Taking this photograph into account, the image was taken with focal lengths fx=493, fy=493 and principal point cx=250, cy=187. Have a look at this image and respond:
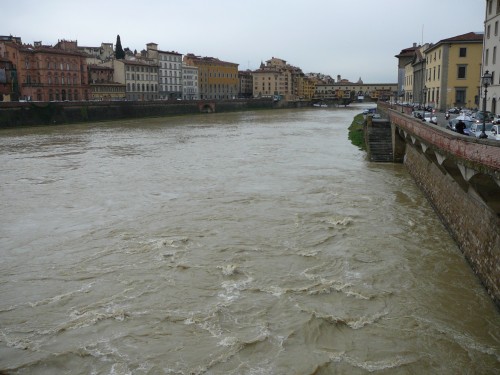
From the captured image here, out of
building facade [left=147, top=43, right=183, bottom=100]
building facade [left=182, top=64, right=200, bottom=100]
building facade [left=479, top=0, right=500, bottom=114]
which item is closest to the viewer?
building facade [left=479, top=0, right=500, bottom=114]

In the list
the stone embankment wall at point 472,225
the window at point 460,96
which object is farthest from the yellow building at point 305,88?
the stone embankment wall at point 472,225

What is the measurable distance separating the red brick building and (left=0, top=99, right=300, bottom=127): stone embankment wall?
11.6m

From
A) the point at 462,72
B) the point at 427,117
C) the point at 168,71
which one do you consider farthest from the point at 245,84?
the point at 427,117

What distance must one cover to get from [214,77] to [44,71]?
60202mm

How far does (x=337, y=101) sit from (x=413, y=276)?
453 feet

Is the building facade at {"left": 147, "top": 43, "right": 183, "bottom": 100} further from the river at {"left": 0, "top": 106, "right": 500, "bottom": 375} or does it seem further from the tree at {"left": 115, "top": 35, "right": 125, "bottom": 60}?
the river at {"left": 0, "top": 106, "right": 500, "bottom": 375}

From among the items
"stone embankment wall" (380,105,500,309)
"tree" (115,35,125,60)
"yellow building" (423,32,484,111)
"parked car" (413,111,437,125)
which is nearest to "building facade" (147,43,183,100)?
"tree" (115,35,125,60)

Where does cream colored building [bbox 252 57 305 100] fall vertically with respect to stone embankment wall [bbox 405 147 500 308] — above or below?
above

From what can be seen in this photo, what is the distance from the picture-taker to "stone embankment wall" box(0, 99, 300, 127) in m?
54.3

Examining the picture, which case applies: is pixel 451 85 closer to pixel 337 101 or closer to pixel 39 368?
pixel 39 368

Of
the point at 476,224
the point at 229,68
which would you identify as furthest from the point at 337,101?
the point at 476,224

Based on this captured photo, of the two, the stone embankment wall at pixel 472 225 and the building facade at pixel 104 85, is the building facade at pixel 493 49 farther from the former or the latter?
the building facade at pixel 104 85

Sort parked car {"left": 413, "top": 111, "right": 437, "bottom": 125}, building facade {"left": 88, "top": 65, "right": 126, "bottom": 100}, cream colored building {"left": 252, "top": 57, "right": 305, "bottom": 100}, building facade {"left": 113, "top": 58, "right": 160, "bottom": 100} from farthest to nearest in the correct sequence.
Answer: cream colored building {"left": 252, "top": 57, "right": 305, "bottom": 100} < building facade {"left": 113, "top": 58, "right": 160, "bottom": 100} < building facade {"left": 88, "top": 65, "right": 126, "bottom": 100} < parked car {"left": 413, "top": 111, "right": 437, "bottom": 125}

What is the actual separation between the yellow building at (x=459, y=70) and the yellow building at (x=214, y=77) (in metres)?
79.5
